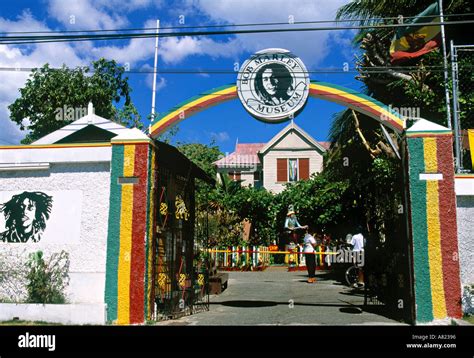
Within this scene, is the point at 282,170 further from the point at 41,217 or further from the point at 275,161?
the point at 41,217

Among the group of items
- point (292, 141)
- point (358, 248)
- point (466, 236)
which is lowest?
point (358, 248)

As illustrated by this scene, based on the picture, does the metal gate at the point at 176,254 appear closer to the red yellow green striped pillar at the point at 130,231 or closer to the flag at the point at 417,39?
the red yellow green striped pillar at the point at 130,231

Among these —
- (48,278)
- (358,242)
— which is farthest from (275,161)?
(48,278)

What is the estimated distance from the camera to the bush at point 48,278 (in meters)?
8.75

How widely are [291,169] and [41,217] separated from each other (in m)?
25.4

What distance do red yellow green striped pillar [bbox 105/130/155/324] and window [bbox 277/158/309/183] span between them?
24744mm

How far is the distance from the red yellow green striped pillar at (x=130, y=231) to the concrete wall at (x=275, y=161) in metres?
24.7

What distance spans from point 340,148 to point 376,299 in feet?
29.7

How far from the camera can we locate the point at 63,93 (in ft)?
89.2

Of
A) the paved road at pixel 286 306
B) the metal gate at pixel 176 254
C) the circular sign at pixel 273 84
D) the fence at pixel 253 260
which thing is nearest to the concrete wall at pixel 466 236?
the paved road at pixel 286 306

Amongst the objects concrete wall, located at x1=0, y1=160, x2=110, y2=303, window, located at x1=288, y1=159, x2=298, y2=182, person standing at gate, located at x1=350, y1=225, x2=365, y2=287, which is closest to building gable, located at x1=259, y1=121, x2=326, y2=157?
window, located at x1=288, y1=159, x2=298, y2=182

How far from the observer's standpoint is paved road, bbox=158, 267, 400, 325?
28.8 ft
